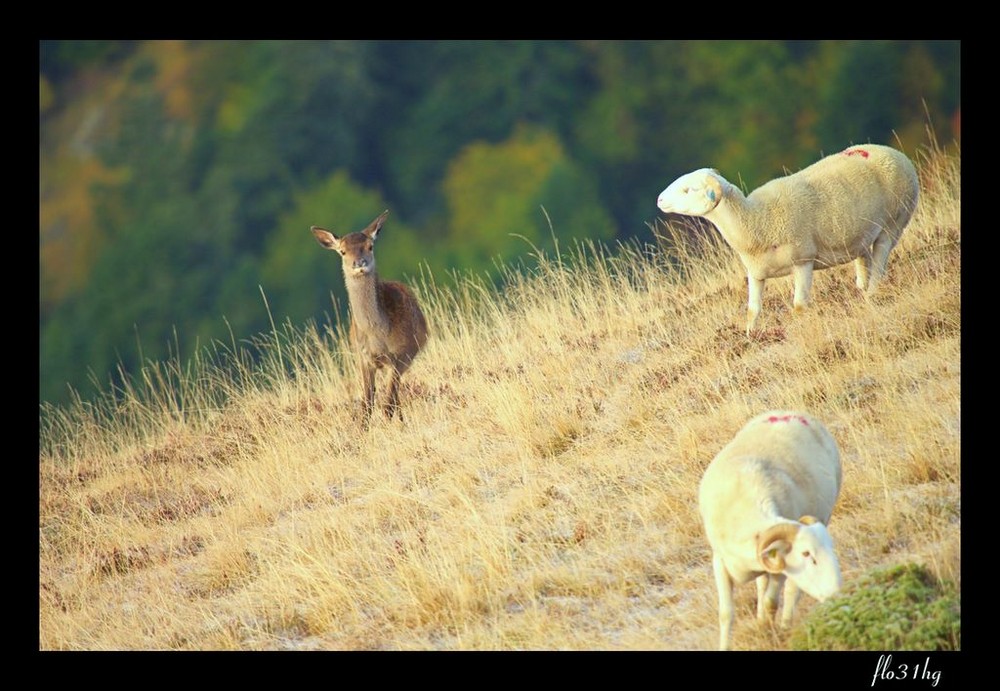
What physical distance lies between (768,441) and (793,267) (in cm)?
334

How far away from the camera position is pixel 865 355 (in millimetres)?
10523

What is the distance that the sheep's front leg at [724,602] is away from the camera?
24.9ft

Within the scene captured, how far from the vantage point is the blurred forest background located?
52000mm

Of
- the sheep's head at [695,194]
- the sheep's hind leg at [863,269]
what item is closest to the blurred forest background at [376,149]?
the sheep's hind leg at [863,269]

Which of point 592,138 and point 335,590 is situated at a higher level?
point 592,138

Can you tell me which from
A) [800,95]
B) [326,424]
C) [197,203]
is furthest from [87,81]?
[326,424]

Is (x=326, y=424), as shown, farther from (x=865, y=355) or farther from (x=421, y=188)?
(x=421, y=188)

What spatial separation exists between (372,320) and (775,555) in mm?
6442

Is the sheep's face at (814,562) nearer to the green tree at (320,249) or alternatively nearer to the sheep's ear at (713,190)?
the sheep's ear at (713,190)

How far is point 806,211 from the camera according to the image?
10945 mm

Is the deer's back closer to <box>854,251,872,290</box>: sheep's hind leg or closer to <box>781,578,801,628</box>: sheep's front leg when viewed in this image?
<box>854,251,872,290</box>: sheep's hind leg

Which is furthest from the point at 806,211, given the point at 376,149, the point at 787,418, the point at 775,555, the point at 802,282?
the point at 376,149

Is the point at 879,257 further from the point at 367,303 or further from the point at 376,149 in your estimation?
the point at 376,149

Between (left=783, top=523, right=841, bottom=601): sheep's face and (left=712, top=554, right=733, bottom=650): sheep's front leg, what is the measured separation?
439 mm
